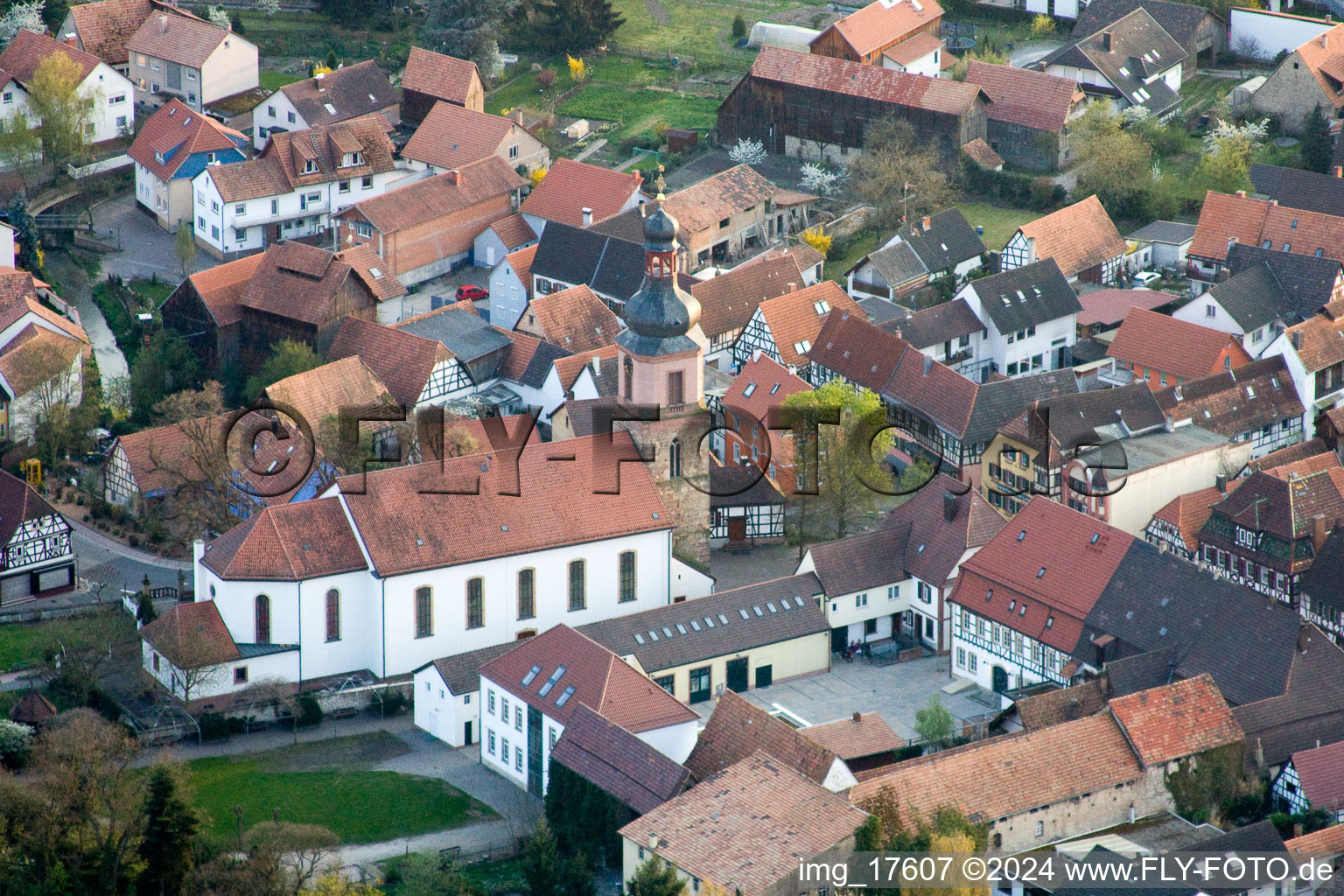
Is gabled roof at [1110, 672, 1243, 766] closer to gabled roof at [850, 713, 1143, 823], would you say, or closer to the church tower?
gabled roof at [850, 713, 1143, 823]

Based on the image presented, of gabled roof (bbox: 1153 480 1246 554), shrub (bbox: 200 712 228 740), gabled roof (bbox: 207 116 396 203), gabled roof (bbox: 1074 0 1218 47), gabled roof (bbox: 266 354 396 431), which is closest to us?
shrub (bbox: 200 712 228 740)

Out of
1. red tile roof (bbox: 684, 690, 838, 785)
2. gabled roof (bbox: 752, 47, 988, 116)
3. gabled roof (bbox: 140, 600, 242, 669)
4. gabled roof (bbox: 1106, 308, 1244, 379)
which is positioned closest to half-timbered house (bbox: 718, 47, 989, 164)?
gabled roof (bbox: 752, 47, 988, 116)

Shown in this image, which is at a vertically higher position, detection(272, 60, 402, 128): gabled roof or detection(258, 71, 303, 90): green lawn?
detection(272, 60, 402, 128): gabled roof

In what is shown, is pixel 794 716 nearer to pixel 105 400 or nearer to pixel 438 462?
pixel 438 462

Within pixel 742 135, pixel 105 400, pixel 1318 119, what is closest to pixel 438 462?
pixel 105 400

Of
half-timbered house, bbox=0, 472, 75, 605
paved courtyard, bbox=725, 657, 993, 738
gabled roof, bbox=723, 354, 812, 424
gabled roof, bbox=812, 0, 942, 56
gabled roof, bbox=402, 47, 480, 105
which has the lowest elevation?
paved courtyard, bbox=725, 657, 993, 738

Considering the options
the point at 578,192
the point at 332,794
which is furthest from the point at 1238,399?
the point at 332,794

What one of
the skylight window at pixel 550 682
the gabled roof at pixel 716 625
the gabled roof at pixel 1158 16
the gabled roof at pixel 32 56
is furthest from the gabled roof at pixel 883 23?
the skylight window at pixel 550 682

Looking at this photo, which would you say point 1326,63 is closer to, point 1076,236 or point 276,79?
point 1076,236
